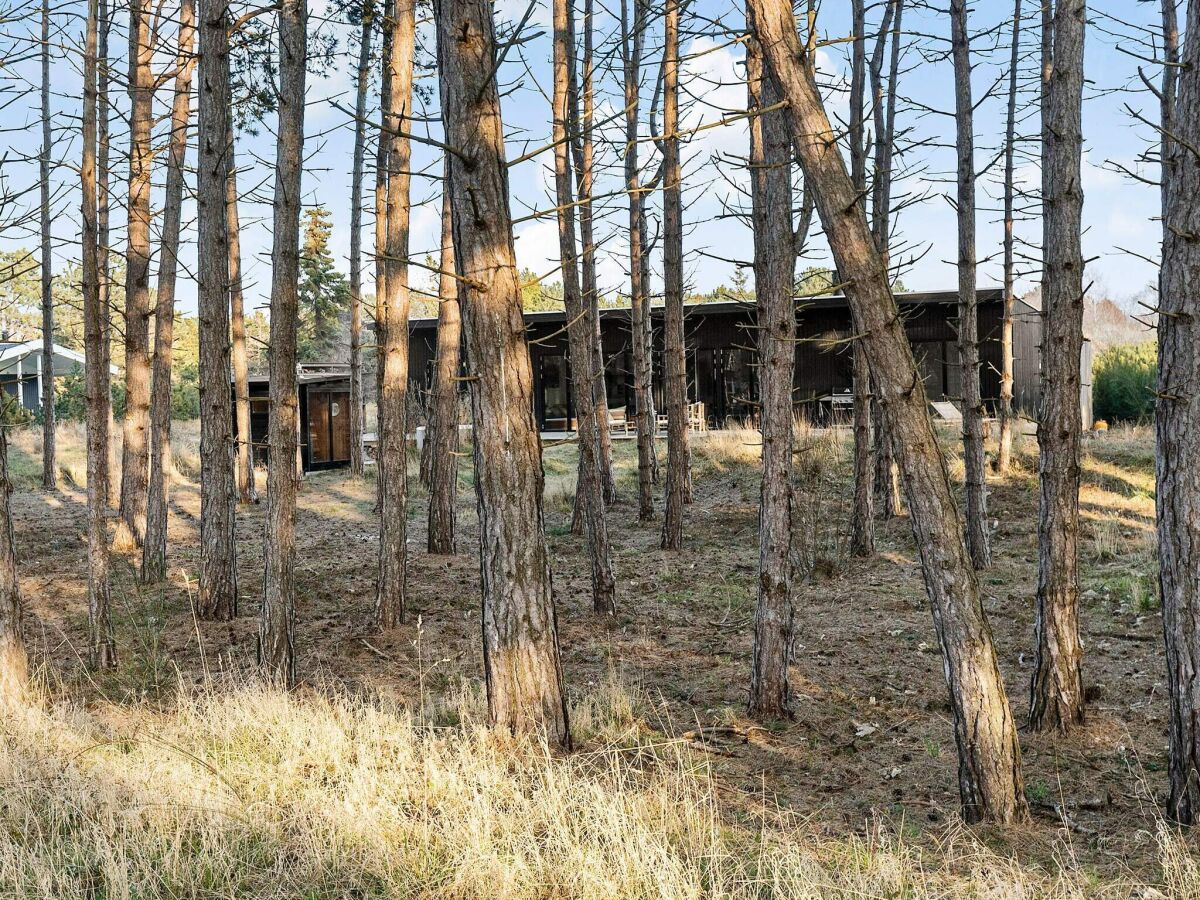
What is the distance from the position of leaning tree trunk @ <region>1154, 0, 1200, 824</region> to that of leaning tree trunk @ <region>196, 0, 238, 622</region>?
289 inches

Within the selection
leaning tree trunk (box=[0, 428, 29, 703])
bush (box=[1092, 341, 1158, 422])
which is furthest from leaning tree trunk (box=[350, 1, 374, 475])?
bush (box=[1092, 341, 1158, 422])

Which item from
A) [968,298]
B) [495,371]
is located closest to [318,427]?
[968,298]

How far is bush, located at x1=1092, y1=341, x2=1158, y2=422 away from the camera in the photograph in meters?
26.4

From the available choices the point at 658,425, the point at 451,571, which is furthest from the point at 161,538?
the point at 658,425

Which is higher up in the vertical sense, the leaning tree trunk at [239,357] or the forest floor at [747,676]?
the leaning tree trunk at [239,357]

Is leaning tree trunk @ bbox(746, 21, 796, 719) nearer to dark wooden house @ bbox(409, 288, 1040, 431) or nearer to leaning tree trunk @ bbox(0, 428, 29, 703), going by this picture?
leaning tree trunk @ bbox(0, 428, 29, 703)

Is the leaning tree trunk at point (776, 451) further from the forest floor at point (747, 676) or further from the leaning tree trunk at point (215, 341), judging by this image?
the leaning tree trunk at point (215, 341)

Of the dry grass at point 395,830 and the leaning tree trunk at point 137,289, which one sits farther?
the leaning tree trunk at point 137,289

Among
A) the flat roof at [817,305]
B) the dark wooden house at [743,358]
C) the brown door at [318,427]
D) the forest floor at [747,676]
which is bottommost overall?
the forest floor at [747,676]

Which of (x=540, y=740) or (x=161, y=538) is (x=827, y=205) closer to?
(x=540, y=740)

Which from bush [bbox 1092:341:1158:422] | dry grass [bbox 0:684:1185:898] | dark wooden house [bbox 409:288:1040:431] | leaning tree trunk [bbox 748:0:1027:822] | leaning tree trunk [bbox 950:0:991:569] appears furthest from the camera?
dark wooden house [bbox 409:288:1040:431]

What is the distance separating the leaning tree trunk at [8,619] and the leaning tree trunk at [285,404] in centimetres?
153

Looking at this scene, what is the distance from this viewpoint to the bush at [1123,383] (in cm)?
2636

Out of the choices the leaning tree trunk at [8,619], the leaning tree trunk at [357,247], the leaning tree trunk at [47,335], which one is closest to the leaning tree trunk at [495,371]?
the leaning tree trunk at [8,619]
